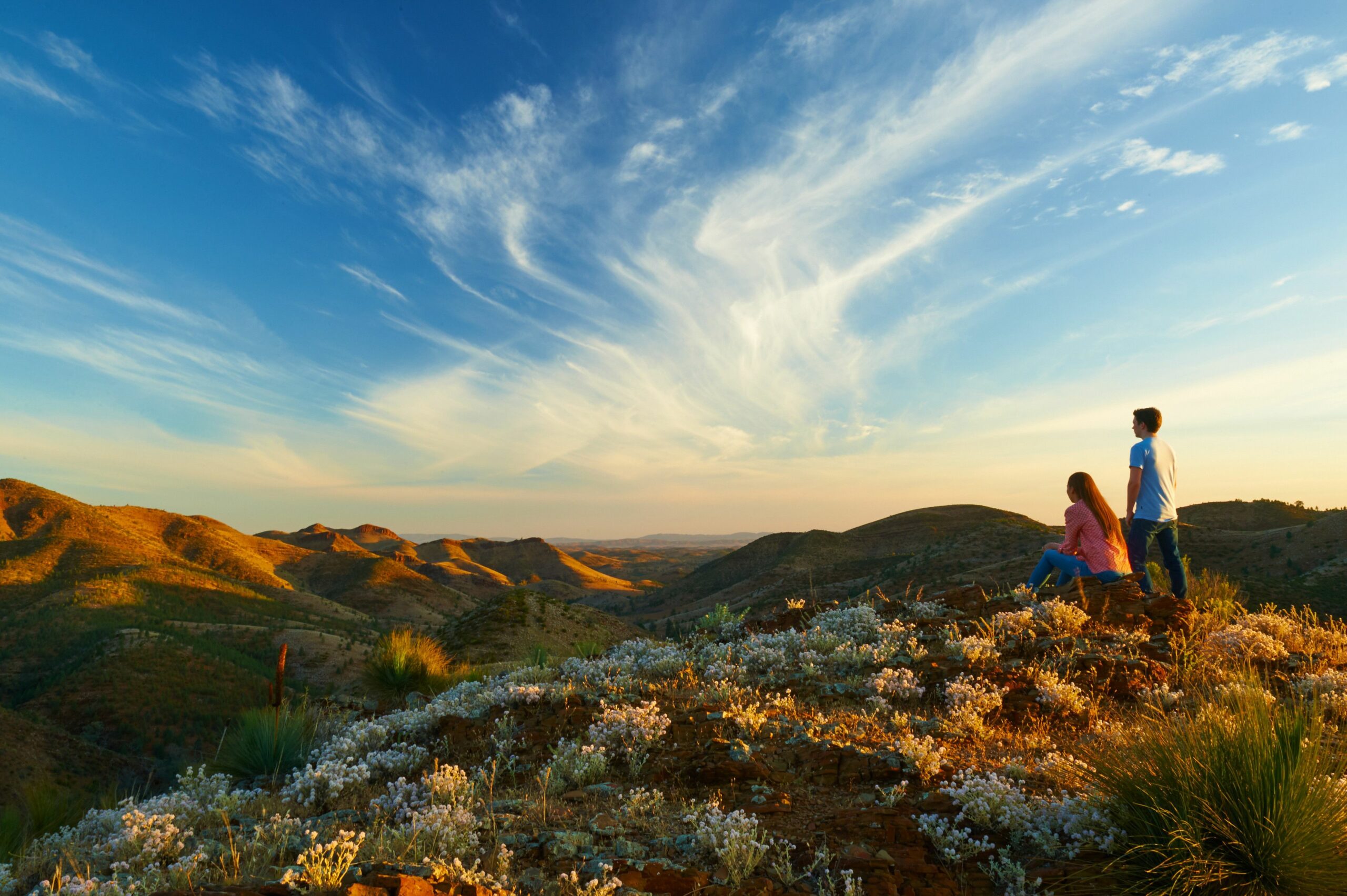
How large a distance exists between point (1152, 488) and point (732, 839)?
803 centimetres

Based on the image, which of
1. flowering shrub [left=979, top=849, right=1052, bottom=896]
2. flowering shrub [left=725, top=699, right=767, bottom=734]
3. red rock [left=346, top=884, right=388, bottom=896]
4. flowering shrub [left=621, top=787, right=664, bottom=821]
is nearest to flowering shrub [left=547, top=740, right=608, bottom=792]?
flowering shrub [left=621, top=787, right=664, bottom=821]

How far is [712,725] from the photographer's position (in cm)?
584

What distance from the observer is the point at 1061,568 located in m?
9.49

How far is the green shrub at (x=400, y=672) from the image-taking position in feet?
36.5

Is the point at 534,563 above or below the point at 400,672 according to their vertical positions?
below

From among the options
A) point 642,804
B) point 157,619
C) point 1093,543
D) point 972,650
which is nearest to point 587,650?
point 972,650

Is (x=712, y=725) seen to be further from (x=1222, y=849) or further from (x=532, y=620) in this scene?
(x=532, y=620)

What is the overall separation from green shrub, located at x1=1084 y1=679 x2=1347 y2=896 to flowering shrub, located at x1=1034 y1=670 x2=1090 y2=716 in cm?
238

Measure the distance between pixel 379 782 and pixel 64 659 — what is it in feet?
81.6

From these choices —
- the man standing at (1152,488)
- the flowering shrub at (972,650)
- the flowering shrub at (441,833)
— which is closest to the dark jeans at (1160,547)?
the man standing at (1152,488)

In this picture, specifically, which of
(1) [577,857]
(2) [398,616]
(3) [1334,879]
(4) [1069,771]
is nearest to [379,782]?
(1) [577,857]

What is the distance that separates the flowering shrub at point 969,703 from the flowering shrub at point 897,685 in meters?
0.31

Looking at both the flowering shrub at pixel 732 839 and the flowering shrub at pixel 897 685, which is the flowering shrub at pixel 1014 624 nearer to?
the flowering shrub at pixel 897 685

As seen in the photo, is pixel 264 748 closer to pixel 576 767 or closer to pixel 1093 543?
pixel 576 767
